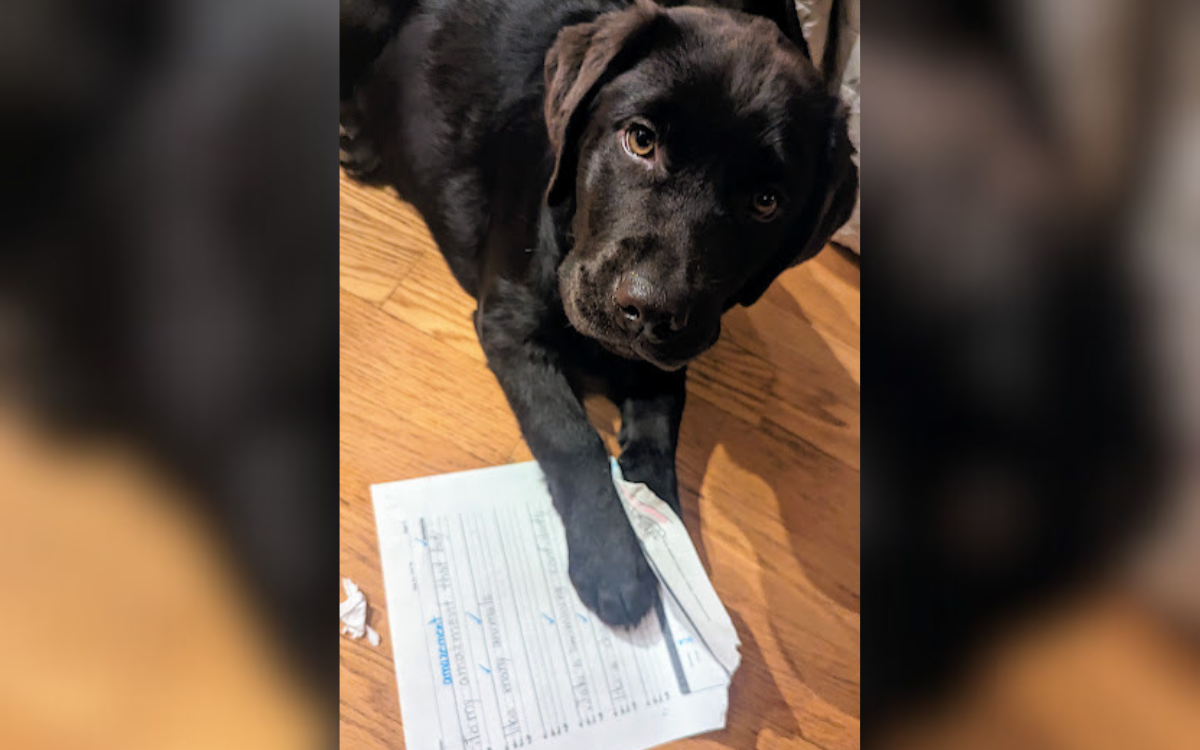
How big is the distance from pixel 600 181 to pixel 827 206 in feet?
0.87

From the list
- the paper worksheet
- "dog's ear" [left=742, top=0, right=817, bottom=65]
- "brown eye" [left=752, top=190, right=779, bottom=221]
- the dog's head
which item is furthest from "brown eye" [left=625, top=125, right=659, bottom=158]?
the paper worksheet

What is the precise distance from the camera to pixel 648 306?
0.78 meters

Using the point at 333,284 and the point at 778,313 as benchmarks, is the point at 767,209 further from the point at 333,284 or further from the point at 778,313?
the point at 333,284

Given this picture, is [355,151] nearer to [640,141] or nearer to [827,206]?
[640,141]

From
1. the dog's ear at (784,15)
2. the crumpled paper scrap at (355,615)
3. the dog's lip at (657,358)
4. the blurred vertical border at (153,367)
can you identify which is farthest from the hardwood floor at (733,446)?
the blurred vertical border at (153,367)

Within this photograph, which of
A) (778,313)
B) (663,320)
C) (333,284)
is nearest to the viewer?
(333,284)

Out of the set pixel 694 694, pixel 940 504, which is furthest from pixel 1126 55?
pixel 694 694

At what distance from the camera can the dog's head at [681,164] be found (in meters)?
0.78

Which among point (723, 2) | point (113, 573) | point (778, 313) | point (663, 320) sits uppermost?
point (723, 2)

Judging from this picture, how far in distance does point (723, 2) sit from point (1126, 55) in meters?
0.57

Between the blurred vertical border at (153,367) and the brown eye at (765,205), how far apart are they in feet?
1.78

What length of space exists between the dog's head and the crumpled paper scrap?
381mm

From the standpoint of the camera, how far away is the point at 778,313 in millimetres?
1043

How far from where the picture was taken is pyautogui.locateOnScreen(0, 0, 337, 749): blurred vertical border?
0.30 metres
